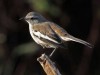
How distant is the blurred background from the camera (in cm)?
1251

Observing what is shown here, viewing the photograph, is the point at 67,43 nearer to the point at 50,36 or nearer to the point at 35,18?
the point at 35,18

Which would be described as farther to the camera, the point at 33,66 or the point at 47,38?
the point at 33,66

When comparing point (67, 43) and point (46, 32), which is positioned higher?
point (46, 32)

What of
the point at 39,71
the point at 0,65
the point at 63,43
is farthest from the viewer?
the point at 39,71

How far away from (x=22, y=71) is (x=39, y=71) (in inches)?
20.4

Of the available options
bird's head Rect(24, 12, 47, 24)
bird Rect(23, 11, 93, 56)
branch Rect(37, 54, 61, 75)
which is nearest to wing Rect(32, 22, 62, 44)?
bird Rect(23, 11, 93, 56)

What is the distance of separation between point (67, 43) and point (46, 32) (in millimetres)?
3342

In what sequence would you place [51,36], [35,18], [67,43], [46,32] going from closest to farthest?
[51,36]
[46,32]
[35,18]
[67,43]

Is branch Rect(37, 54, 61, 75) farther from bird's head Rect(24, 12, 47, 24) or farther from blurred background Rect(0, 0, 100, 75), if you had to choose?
blurred background Rect(0, 0, 100, 75)

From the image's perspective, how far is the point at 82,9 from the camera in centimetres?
1309

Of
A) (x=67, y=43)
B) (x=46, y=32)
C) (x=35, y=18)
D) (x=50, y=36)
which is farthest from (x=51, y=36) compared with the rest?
(x=67, y=43)

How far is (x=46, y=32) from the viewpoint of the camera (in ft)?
29.8

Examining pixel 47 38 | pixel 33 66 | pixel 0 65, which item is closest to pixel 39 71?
pixel 33 66

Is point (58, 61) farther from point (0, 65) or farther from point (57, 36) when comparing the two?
point (57, 36)
